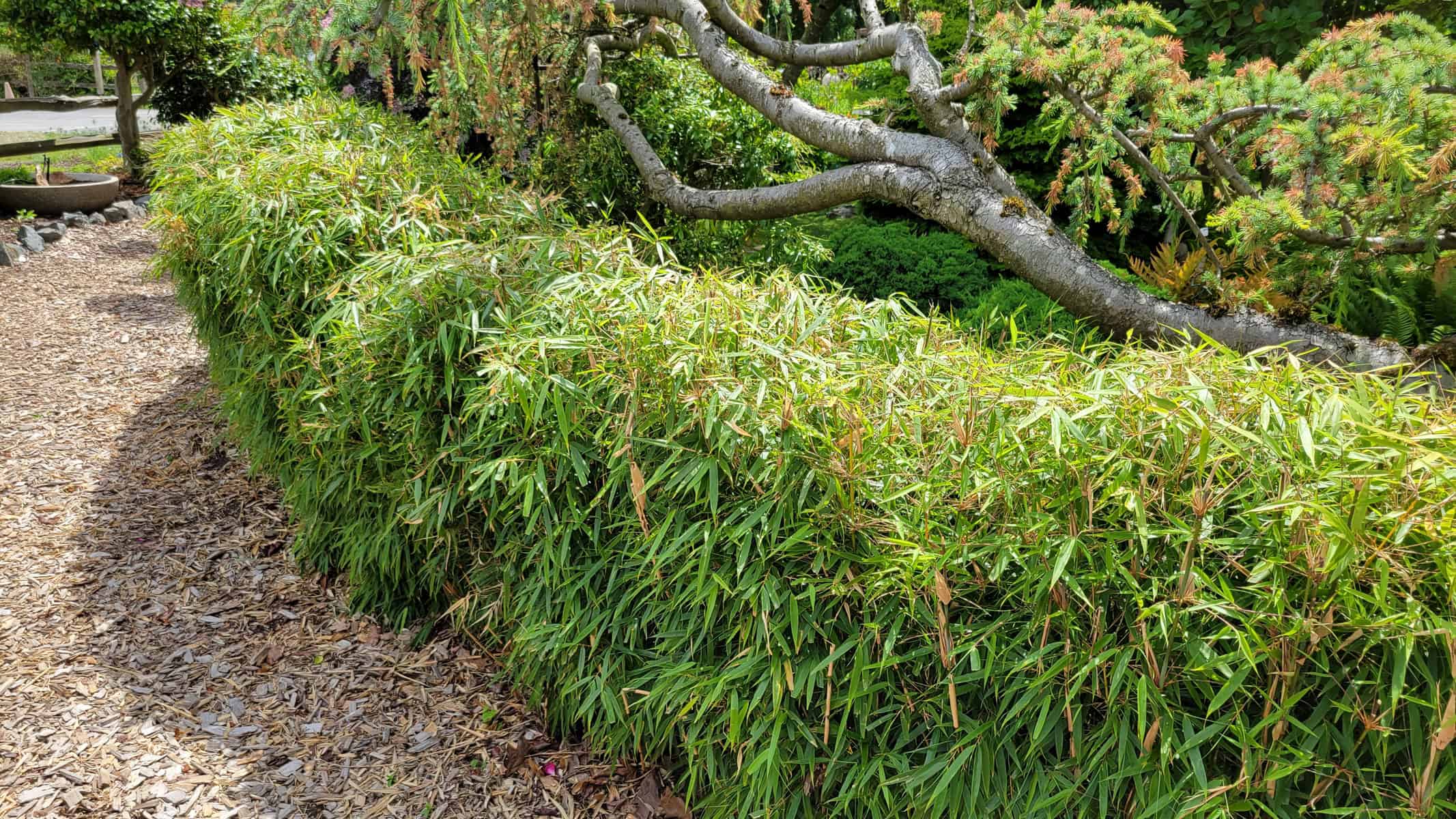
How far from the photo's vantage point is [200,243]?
295 centimetres

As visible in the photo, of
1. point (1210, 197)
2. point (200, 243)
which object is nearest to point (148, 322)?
point (200, 243)

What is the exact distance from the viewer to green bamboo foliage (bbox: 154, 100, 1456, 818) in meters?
1.14

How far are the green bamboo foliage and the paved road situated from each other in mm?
10421

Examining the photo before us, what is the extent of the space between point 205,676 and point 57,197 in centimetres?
588

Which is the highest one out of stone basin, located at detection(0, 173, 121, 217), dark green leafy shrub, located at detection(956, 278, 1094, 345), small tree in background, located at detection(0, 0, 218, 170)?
small tree in background, located at detection(0, 0, 218, 170)

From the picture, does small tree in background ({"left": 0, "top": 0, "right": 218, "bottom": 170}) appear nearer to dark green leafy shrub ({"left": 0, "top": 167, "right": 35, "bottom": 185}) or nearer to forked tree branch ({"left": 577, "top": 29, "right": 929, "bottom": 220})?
dark green leafy shrub ({"left": 0, "top": 167, "right": 35, "bottom": 185})

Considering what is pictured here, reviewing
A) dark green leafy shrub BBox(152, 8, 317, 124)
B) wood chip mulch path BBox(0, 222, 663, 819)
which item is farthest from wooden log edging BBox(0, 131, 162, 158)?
wood chip mulch path BBox(0, 222, 663, 819)

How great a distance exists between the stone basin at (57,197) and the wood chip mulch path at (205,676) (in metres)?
3.73

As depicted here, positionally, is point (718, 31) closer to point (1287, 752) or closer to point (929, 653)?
point (929, 653)

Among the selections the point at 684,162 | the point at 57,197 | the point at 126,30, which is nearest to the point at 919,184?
the point at 684,162

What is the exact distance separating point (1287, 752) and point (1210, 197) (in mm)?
4325

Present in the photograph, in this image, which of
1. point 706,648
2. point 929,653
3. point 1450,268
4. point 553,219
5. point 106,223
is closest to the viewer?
point 929,653

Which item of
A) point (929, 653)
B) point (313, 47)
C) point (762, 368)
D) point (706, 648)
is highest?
point (313, 47)

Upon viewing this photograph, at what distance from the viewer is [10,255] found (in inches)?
217
